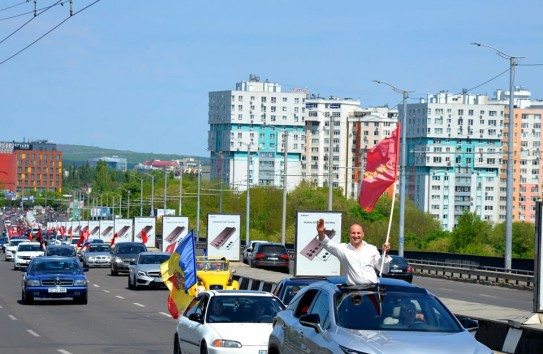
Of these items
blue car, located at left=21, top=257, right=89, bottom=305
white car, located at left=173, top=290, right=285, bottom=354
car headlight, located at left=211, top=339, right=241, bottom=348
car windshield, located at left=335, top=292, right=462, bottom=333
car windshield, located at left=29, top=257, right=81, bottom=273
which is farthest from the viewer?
car windshield, located at left=29, top=257, right=81, bottom=273

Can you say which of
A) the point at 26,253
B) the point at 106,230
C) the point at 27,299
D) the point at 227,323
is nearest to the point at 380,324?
the point at 227,323

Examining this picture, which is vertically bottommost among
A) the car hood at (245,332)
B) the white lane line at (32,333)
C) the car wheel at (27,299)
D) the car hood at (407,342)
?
the car wheel at (27,299)

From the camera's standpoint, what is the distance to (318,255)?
31328 millimetres

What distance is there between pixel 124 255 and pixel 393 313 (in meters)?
43.2

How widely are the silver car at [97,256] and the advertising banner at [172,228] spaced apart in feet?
13.9

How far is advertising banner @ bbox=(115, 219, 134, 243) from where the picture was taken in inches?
3383

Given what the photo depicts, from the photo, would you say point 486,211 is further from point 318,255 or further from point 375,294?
point 375,294

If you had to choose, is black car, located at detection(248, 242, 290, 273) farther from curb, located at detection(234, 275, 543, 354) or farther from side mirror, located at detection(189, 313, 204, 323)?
side mirror, located at detection(189, 313, 204, 323)

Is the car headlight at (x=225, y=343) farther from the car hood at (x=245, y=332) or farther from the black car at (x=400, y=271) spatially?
the black car at (x=400, y=271)

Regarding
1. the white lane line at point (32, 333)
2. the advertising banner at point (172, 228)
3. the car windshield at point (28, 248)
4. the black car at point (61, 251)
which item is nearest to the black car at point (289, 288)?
the white lane line at point (32, 333)

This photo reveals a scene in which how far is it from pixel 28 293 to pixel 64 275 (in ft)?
4.00

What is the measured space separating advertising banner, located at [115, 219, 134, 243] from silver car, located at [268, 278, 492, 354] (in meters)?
73.8

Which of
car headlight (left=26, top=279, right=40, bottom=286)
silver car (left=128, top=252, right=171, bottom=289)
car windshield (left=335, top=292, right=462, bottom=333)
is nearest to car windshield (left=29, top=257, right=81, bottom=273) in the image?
car headlight (left=26, top=279, right=40, bottom=286)

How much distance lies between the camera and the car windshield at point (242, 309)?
56.0ft
